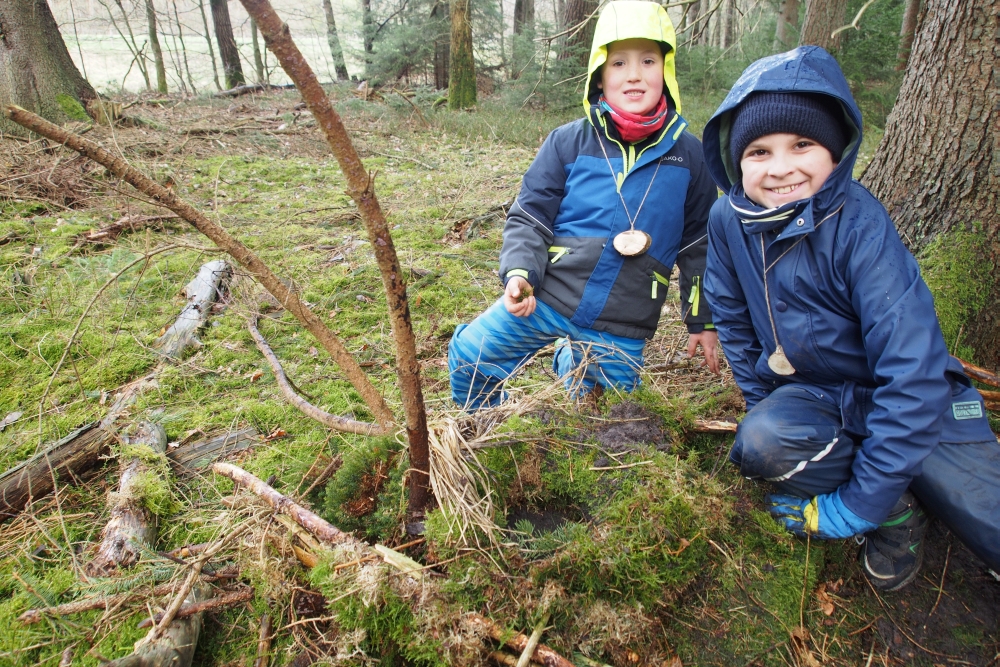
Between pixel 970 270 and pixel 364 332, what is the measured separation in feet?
12.4

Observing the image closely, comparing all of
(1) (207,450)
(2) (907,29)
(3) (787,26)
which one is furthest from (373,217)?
(3) (787,26)

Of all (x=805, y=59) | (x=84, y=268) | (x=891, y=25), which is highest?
(x=891, y=25)

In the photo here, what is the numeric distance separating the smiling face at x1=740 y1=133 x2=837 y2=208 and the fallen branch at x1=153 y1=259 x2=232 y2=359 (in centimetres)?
358

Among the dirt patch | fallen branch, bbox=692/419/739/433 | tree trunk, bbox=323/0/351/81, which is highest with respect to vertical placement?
tree trunk, bbox=323/0/351/81

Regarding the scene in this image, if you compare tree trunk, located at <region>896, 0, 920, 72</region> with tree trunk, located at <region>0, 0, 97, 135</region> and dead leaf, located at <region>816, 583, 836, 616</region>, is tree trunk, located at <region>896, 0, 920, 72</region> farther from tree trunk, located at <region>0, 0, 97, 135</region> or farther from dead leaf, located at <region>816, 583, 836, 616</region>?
tree trunk, located at <region>0, 0, 97, 135</region>

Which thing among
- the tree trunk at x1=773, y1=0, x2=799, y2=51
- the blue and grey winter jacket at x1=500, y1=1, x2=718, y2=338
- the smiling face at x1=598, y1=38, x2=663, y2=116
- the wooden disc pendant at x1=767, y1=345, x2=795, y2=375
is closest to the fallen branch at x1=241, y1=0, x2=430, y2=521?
the blue and grey winter jacket at x1=500, y1=1, x2=718, y2=338

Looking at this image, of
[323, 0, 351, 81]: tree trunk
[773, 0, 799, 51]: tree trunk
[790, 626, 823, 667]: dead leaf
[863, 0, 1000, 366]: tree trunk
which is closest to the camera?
[790, 626, 823, 667]: dead leaf

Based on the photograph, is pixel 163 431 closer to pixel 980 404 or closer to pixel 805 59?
pixel 805 59

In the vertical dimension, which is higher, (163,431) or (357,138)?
(357,138)

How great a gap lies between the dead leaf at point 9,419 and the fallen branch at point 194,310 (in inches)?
34.2

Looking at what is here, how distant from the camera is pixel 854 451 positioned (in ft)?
6.67

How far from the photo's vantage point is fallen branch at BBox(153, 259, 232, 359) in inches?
158

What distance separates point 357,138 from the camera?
9.89 meters

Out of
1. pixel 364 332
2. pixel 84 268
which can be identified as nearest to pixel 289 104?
pixel 84 268
